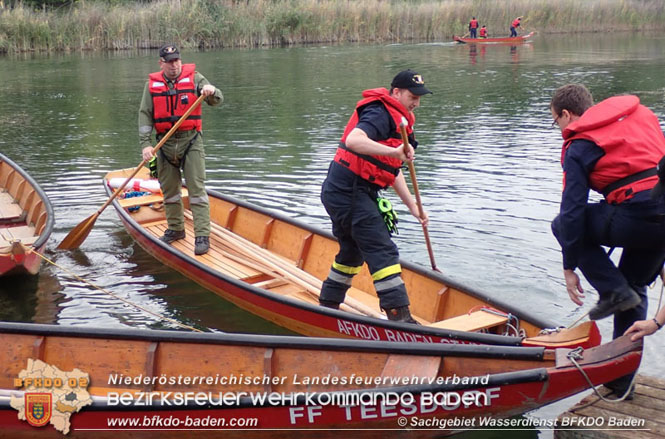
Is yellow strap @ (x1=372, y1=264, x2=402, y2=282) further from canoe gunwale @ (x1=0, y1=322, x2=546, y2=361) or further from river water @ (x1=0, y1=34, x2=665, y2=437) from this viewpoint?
river water @ (x1=0, y1=34, x2=665, y2=437)

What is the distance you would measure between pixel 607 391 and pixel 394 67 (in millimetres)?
21452

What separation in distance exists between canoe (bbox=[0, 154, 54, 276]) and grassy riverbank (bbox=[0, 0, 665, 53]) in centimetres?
2278

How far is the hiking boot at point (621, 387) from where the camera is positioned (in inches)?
178

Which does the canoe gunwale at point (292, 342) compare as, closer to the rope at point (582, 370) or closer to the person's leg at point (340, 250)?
the rope at point (582, 370)

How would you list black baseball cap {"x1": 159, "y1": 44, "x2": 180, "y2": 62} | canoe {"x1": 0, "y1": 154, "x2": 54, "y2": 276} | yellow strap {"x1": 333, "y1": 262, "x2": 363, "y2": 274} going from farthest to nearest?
1. black baseball cap {"x1": 159, "y1": 44, "x2": 180, "y2": 62}
2. canoe {"x1": 0, "y1": 154, "x2": 54, "y2": 276}
3. yellow strap {"x1": 333, "y1": 262, "x2": 363, "y2": 274}

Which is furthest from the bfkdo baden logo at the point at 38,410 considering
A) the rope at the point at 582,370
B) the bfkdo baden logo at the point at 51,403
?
the rope at the point at 582,370

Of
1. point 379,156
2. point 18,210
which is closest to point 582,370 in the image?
point 379,156

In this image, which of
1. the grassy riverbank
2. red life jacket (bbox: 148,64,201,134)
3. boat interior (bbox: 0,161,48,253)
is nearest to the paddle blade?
boat interior (bbox: 0,161,48,253)

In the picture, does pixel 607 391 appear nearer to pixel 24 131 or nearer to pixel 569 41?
pixel 24 131

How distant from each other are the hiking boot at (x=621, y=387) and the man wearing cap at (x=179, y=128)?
4447 millimetres

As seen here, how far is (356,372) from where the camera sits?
15.3 feet

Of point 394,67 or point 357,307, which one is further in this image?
point 394,67

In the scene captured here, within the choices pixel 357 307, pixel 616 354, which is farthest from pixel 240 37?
pixel 616 354

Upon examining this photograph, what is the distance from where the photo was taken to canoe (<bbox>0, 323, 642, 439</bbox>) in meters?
4.25
